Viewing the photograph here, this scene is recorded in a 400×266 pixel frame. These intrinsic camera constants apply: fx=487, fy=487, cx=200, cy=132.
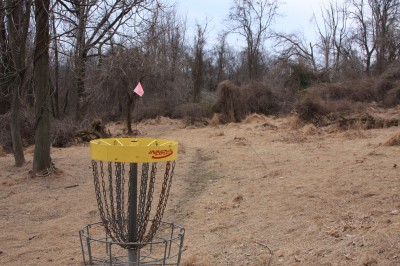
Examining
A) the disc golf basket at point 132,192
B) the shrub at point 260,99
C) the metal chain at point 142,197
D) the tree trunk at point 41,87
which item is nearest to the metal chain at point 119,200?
the disc golf basket at point 132,192

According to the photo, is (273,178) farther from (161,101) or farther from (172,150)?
(161,101)

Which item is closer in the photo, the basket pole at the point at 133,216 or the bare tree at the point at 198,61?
the basket pole at the point at 133,216

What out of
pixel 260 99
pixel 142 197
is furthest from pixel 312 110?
pixel 142 197

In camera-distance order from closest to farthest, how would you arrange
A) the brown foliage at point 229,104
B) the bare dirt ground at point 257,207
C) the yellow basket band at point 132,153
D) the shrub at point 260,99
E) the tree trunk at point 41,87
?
the yellow basket band at point 132,153 < the bare dirt ground at point 257,207 < the tree trunk at point 41,87 < the brown foliage at point 229,104 < the shrub at point 260,99

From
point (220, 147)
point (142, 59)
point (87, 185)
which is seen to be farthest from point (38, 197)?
point (142, 59)

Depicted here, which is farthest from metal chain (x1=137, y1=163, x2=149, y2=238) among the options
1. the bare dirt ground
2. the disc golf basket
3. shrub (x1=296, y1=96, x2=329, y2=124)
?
shrub (x1=296, y1=96, x2=329, y2=124)

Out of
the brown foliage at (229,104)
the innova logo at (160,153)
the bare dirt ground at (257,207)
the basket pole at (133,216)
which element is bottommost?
the bare dirt ground at (257,207)

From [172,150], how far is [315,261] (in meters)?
1.62

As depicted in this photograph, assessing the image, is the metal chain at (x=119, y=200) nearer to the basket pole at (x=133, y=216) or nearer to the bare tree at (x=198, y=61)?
the basket pole at (x=133, y=216)

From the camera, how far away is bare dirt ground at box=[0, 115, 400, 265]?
14.0 ft

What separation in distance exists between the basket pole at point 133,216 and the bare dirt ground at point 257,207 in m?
0.94

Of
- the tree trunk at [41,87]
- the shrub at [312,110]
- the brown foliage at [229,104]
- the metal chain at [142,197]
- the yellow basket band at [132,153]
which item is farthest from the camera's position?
the brown foliage at [229,104]

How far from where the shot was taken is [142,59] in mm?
18484

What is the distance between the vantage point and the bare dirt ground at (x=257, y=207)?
426cm
